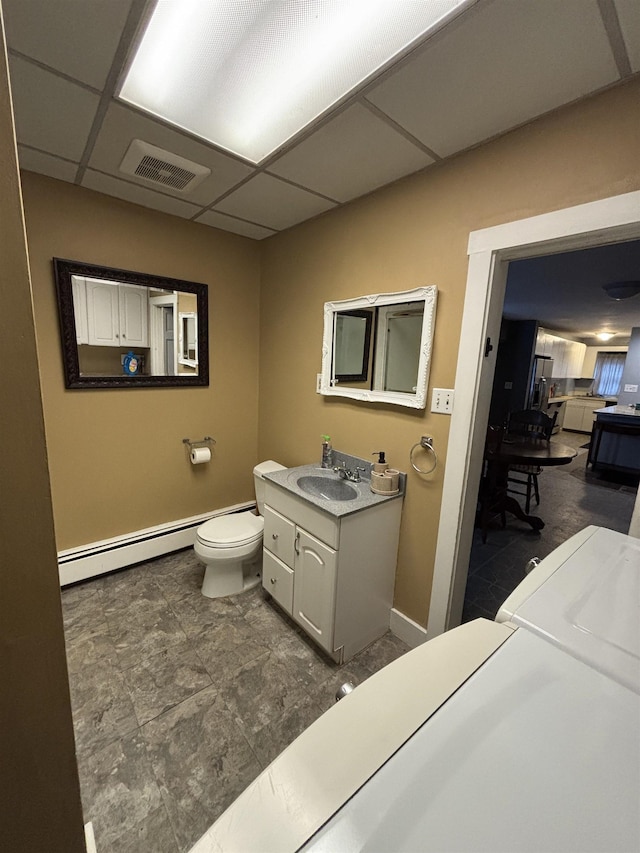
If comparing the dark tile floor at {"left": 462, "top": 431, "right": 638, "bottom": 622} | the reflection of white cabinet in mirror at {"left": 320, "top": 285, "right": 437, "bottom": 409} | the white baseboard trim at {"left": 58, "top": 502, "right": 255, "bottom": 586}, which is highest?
the reflection of white cabinet in mirror at {"left": 320, "top": 285, "right": 437, "bottom": 409}

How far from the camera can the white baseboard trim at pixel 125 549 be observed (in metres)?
2.17

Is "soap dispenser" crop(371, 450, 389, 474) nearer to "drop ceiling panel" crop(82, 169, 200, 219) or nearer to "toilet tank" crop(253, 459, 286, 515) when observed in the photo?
"toilet tank" crop(253, 459, 286, 515)

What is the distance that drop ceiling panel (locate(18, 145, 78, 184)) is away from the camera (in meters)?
1.60

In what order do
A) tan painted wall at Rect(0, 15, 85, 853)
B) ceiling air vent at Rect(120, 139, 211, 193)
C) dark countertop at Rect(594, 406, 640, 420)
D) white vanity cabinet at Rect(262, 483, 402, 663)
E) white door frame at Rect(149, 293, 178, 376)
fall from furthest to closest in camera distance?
dark countertop at Rect(594, 406, 640, 420) → white door frame at Rect(149, 293, 178, 376) → white vanity cabinet at Rect(262, 483, 402, 663) → ceiling air vent at Rect(120, 139, 211, 193) → tan painted wall at Rect(0, 15, 85, 853)

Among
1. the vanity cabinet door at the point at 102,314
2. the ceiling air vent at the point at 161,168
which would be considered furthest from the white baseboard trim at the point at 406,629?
the ceiling air vent at the point at 161,168

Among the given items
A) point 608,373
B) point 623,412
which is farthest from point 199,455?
point 608,373

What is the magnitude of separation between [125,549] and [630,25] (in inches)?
124

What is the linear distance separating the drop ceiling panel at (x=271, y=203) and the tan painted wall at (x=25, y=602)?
4.83ft

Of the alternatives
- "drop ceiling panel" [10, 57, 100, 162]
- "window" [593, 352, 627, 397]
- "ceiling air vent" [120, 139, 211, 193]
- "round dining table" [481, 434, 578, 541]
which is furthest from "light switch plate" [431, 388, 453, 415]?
"window" [593, 352, 627, 397]

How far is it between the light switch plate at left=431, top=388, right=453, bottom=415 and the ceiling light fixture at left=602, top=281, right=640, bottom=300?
116 inches

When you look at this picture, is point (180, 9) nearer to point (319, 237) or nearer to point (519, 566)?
point (319, 237)

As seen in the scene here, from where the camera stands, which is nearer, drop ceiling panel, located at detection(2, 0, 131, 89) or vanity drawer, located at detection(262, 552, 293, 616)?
drop ceiling panel, located at detection(2, 0, 131, 89)

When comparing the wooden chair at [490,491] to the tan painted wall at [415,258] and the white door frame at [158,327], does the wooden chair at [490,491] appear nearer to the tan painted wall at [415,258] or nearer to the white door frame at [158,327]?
the tan painted wall at [415,258]

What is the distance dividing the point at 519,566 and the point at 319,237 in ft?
8.96
